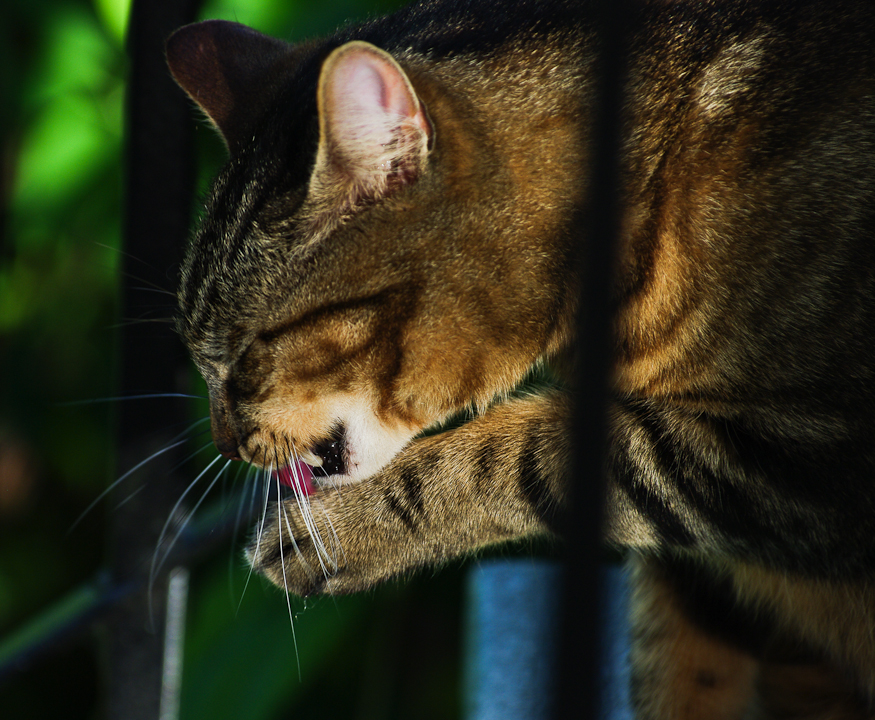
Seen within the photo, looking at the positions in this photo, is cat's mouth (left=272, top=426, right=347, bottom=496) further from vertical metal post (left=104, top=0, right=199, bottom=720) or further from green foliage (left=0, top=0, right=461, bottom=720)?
green foliage (left=0, top=0, right=461, bottom=720)

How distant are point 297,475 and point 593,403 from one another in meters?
0.54

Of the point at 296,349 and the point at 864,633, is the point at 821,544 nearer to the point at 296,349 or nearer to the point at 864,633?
the point at 864,633

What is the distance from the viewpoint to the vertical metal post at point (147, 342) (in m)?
0.82

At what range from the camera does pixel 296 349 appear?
0.75m

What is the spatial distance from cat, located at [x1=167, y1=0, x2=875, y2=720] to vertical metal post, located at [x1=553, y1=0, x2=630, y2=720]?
1.09 ft

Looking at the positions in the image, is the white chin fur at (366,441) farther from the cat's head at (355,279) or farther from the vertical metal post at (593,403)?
the vertical metal post at (593,403)

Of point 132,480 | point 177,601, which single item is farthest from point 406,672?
point 132,480

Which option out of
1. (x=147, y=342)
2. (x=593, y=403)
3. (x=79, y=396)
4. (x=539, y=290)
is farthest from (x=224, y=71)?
(x=79, y=396)

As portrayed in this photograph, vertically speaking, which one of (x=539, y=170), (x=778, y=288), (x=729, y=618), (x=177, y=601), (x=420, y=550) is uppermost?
(x=539, y=170)

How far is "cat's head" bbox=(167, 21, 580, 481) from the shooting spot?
2.29 feet

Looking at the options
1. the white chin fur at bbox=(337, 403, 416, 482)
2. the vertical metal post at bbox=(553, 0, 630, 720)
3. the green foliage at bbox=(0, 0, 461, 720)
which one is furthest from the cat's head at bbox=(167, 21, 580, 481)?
the green foliage at bbox=(0, 0, 461, 720)

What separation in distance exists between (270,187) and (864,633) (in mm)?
688

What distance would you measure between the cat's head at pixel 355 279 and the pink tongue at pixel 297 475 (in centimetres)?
1

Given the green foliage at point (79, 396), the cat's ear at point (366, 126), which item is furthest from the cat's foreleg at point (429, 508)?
the green foliage at point (79, 396)
